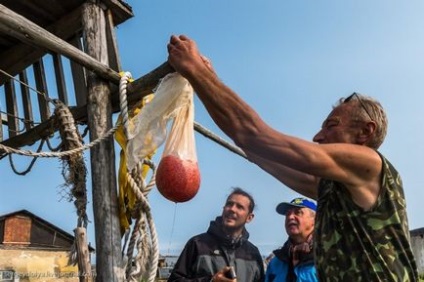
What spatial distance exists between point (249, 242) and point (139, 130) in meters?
1.68

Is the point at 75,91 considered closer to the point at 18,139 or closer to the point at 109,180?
the point at 18,139

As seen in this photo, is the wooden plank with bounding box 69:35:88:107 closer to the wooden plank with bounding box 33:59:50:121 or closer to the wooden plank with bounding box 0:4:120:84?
the wooden plank with bounding box 33:59:50:121

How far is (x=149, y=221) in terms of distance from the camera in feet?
10.0

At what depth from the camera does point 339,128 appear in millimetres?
2113

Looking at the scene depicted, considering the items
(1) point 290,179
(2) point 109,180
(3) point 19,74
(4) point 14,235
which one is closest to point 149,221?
(2) point 109,180

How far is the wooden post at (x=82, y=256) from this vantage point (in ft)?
11.0

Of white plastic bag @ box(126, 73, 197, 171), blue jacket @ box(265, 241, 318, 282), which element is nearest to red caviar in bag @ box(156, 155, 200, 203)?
white plastic bag @ box(126, 73, 197, 171)

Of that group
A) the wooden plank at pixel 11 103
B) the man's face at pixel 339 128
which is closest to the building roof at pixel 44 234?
the wooden plank at pixel 11 103

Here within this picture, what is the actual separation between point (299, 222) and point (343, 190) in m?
1.74

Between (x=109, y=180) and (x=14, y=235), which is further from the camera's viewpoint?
(x=14, y=235)

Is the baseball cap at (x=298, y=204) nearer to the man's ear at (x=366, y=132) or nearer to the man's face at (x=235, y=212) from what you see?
the man's face at (x=235, y=212)

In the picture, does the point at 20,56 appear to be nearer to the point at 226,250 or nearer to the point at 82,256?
the point at 82,256

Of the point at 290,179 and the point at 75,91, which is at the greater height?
the point at 75,91

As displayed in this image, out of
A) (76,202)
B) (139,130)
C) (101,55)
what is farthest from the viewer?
(101,55)
